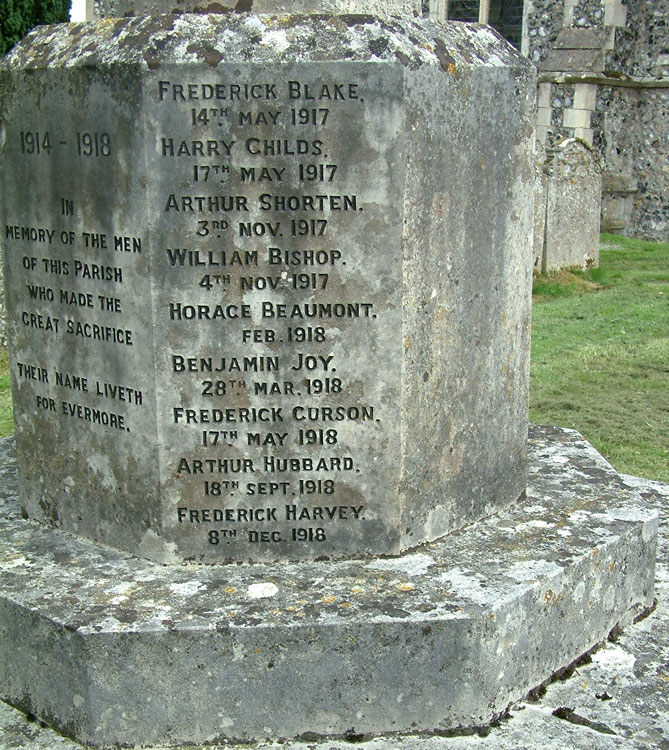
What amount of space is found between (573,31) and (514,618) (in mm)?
17721

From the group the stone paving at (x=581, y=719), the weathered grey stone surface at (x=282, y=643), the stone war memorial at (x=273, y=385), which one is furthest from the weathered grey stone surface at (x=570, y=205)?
the weathered grey stone surface at (x=282, y=643)

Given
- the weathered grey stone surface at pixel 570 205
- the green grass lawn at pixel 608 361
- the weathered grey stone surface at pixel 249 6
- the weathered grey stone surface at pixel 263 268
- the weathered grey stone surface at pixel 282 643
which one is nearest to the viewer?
the weathered grey stone surface at pixel 282 643

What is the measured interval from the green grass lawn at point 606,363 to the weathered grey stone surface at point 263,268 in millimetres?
2945

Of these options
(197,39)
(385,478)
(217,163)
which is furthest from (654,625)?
(197,39)

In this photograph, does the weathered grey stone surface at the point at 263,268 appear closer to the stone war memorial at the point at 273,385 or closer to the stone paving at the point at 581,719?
the stone war memorial at the point at 273,385

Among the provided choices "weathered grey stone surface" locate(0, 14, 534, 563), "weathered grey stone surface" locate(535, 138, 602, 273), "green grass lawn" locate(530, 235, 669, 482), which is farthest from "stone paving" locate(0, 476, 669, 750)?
"weathered grey stone surface" locate(535, 138, 602, 273)

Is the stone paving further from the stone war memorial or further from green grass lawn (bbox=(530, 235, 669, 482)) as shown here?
green grass lawn (bbox=(530, 235, 669, 482))

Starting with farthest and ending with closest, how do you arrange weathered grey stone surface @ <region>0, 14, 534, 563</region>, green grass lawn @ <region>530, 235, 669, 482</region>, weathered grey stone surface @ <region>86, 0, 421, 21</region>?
1. green grass lawn @ <region>530, 235, 669, 482</region>
2. weathered grey stone surface @ <region>86, 0, 421, 21</region>
3. weathered grey stone surface @ <region>0, 14, 534, 563</region>

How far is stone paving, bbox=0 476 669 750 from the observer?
2.73 m

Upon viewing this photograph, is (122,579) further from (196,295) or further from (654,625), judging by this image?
(654,625)

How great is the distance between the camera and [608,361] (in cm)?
851

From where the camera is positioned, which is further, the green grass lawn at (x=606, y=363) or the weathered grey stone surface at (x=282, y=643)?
the green grass lawn at (x=606, y=363)

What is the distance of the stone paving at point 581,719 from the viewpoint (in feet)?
8.95

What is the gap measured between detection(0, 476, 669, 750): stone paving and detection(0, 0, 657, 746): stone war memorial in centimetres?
5
